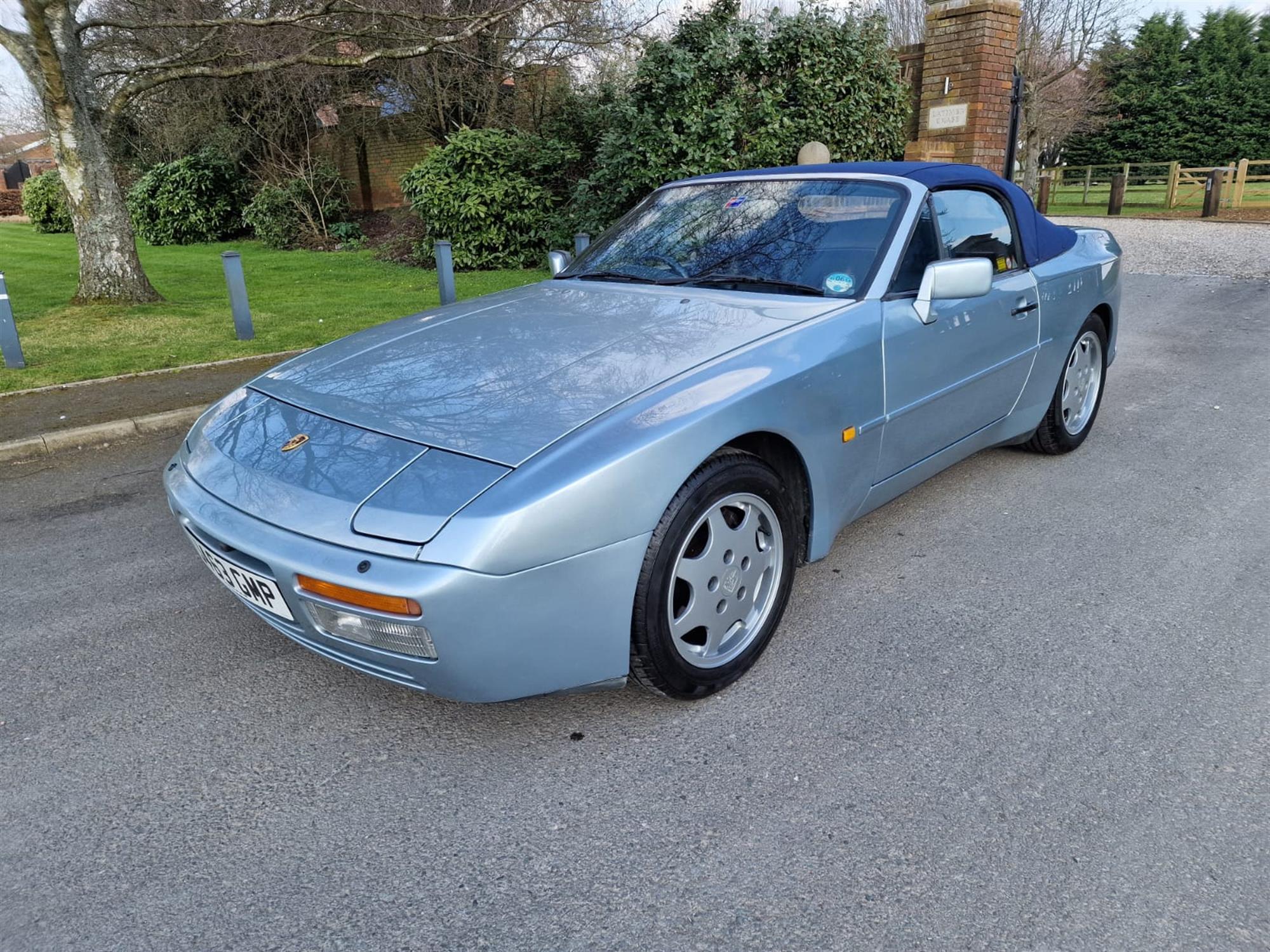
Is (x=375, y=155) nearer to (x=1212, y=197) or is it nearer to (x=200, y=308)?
(x=200, y=308)

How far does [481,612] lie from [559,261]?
100 inches

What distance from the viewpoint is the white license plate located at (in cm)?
238

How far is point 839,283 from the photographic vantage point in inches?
127

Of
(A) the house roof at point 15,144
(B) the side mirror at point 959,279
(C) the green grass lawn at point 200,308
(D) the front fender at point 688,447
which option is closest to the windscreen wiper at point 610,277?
(D) the front fender at point 688,447

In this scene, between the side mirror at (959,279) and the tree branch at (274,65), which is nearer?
the side mirror at (959,279)

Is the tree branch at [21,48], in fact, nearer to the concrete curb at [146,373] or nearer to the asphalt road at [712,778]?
the concrete curb at [146,373]

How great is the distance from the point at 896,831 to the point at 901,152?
10.5 meters

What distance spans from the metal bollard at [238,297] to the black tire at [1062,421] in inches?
262

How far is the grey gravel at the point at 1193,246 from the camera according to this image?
11.9 meters

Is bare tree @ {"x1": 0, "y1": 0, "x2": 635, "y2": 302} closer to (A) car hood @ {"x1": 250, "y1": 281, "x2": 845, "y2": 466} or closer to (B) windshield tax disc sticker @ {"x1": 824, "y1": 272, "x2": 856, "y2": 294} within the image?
(A) car hood @ {"x1": 250, "y1": 281, "x2": 845, "y2": 466}

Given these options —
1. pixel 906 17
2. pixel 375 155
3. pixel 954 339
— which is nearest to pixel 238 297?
pixel 954 339

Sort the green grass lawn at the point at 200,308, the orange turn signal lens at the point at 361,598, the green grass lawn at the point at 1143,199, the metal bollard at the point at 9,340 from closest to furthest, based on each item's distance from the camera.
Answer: the orange turn signal lens at the point at 361,598, the metal bollard at the point at 9,340, the green grass lawn at the point at 200,308, the green grass lawn at the point at 1143,199

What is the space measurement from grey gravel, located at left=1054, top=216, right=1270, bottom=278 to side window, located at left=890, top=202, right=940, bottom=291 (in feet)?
32.3

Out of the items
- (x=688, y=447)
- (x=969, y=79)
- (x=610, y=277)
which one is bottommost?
(x=688, y=447)
